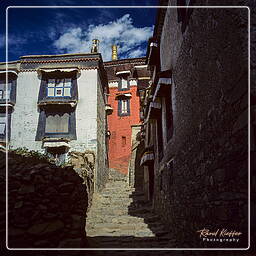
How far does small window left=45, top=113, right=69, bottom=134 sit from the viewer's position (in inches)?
633

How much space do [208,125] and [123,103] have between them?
19.0 m

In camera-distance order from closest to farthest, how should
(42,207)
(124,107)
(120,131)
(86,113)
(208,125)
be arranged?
(208,125)
(42,207)
(86,113)
(120,131)
(124,107)

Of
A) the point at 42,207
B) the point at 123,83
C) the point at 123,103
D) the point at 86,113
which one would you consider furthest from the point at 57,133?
the point at 42,207

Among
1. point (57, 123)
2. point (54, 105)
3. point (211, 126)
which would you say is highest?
point (54, 105)

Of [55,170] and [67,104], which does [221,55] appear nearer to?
[55,170]

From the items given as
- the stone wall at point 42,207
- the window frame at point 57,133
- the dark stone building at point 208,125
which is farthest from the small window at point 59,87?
the stone wall at point 42,207

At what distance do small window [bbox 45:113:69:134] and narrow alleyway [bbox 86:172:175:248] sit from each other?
5016mm

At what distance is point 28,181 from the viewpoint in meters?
5.05

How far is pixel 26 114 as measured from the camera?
647 inches

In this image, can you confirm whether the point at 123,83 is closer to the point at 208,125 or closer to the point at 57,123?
the point at 57,123

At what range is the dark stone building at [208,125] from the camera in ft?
9.87

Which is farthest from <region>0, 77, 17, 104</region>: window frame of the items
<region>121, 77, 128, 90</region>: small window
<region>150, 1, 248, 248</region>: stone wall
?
<region>150, 1, 248, 248</region>: stone wall

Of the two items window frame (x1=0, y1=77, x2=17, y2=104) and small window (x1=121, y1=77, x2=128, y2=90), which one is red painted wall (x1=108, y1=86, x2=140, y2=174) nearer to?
small window (x1=121, y1=77, x2=128, y2=90)

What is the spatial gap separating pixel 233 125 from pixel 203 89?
4.61 ft
